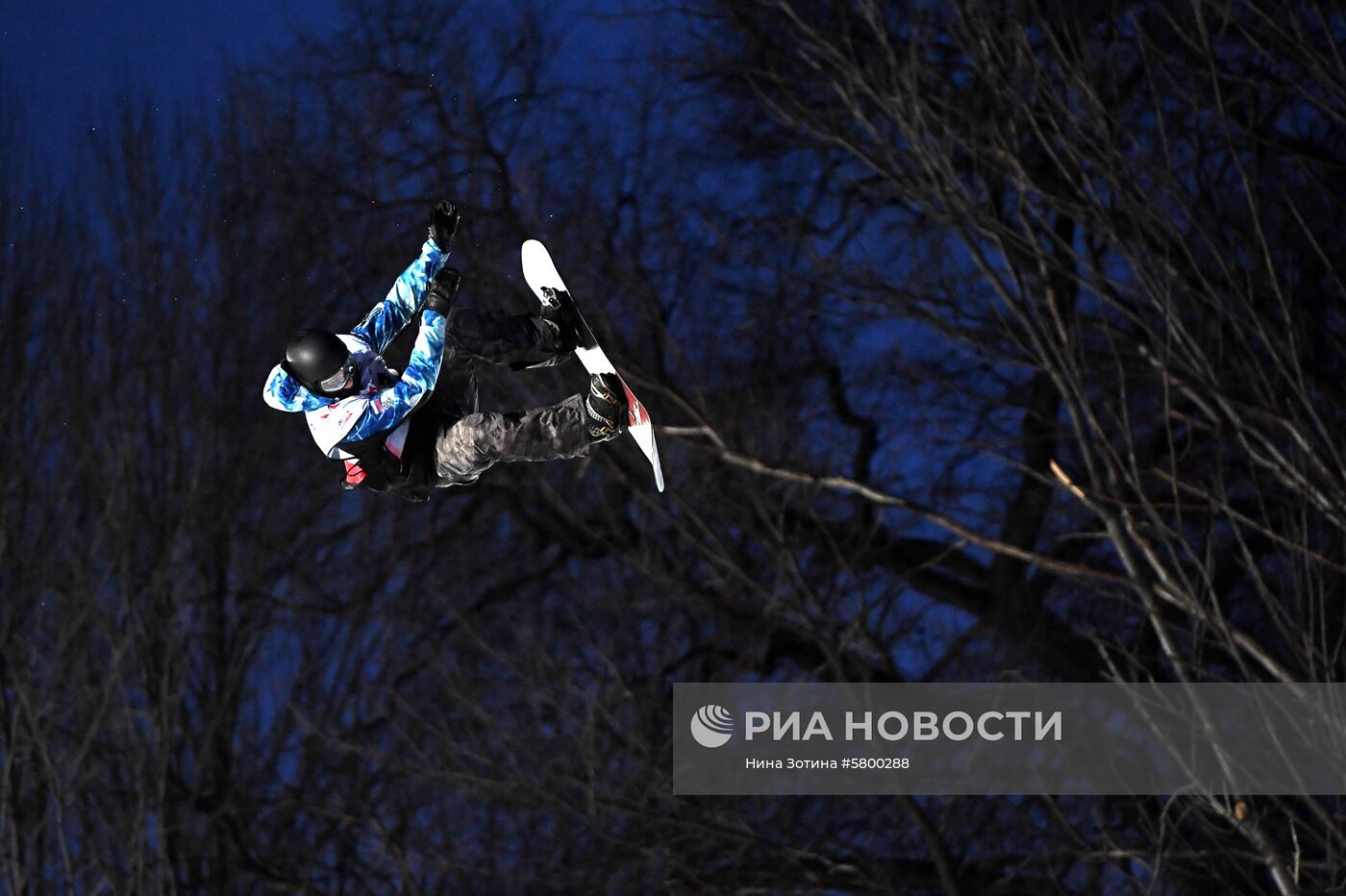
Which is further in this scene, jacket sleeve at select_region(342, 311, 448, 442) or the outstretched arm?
the outstretched arm

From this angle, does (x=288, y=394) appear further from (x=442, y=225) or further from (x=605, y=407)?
(x=605, y=407)

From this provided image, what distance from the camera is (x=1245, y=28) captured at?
346 inches

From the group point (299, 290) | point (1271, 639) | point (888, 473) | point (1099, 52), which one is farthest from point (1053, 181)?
point (299, 290)

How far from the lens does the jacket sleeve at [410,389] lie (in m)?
6.81

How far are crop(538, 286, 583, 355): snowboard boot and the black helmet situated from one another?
1.35 metres

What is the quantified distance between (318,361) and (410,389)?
1.81 ft

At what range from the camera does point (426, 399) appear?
7.20m

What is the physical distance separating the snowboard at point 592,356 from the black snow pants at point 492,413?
0.14m

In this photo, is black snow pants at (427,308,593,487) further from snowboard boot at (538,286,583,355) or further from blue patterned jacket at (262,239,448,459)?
blue patterned jacket at (262,239,448,459)

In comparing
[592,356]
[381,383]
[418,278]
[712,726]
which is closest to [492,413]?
[381,383]

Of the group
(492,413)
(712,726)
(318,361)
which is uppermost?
(712,726)

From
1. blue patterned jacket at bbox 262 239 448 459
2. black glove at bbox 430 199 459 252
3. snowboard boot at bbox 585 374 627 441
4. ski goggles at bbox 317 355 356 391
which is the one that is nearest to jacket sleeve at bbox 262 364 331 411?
blue patterned jacket at bbox 262 239 448 459

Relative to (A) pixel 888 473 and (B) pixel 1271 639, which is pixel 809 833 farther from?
(B) pixel 1271 639

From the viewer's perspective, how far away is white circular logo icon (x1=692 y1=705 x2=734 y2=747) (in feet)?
47.9
